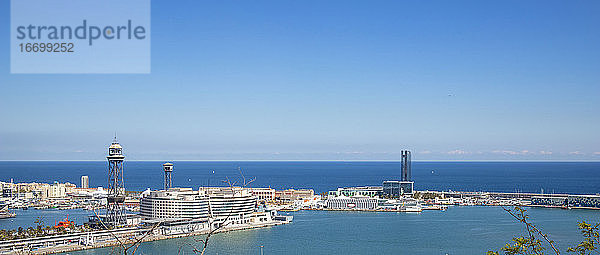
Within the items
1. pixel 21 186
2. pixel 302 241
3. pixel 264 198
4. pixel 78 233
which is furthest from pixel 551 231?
pixel 21 186

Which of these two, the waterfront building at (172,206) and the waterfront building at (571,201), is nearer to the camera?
the waterfront building at (172,206)

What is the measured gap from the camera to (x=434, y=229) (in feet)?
52.3

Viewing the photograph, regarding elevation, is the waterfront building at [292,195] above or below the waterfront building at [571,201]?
above

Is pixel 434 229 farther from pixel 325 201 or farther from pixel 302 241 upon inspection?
pixel 325 201

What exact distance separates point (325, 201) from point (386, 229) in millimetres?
6897

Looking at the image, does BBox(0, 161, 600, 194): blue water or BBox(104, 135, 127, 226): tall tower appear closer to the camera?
BBox(104, 135, 127, 226): tall tower

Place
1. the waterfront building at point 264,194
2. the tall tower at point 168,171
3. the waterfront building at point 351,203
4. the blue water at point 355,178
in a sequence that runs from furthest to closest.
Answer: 1. the blue water at point 355,178
2. the waterfront building at point 264,194
3. the waterfront building at point 351,203
4. the tall tower at point 168,171

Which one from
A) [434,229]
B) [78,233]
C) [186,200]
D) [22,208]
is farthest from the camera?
[22,208]

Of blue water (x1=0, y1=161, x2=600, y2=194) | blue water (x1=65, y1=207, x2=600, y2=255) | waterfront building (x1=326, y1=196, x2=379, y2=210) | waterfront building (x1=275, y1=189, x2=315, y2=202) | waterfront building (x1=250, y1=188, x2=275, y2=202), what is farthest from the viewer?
blue water (x1=0, y1=161, x2=600, y2=194)

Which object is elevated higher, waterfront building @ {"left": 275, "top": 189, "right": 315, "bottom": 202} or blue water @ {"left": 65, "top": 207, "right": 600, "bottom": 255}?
waterfront building @ {"left": 275, "top": 189, "right": 315, "bottom": 202}

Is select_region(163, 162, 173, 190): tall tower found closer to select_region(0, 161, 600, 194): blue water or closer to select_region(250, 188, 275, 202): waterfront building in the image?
select_region(0, 161, 600, 194): blue water

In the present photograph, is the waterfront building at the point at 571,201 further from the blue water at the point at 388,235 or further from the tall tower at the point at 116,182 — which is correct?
the tall tower at the point at 116,182

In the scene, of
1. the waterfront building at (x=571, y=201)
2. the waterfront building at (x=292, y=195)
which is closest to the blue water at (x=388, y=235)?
the waterfront building at (x=571, y=201)

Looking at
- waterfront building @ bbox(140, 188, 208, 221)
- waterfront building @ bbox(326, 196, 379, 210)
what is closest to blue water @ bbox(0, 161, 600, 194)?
waterfront building @ bbox(140, 188, 208, 221)
